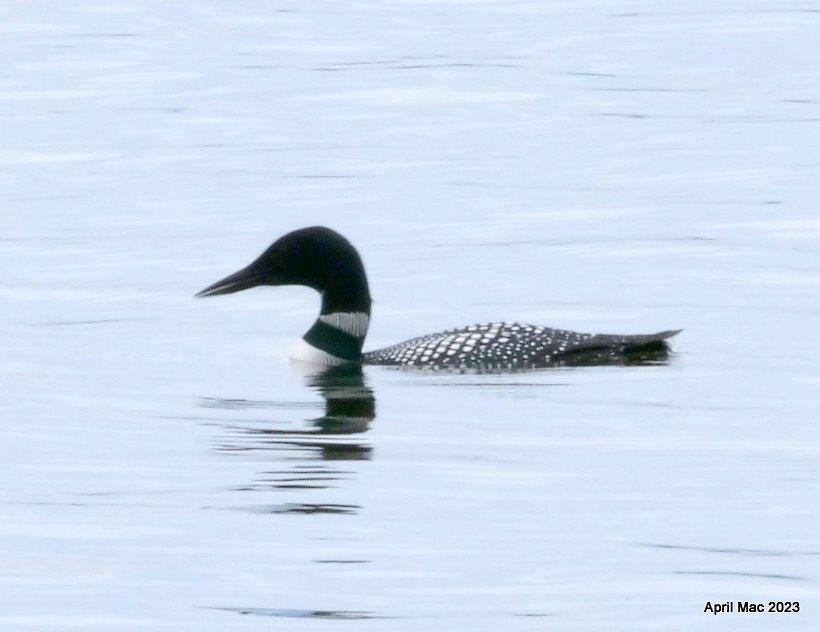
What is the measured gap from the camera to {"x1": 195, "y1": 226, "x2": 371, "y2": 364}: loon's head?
1003cm

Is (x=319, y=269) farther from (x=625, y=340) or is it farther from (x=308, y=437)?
(x=308, y=437)

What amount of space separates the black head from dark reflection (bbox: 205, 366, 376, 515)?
328 millimetres

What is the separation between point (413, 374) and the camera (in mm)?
9727

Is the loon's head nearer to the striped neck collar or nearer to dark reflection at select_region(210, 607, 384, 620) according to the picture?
the striped neck collar

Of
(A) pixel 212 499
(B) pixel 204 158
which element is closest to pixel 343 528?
(A) pixel 212 499

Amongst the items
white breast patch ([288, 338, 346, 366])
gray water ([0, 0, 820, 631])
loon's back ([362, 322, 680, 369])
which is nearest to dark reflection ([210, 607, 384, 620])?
gray water ([0, 0, 820, 631])

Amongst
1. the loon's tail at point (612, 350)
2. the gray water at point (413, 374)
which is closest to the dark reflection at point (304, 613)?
the gray water at point (413, 374)

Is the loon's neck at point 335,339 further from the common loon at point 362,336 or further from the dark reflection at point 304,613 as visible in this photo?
the dark reflection at point 304,613

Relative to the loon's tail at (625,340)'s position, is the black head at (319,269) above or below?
above

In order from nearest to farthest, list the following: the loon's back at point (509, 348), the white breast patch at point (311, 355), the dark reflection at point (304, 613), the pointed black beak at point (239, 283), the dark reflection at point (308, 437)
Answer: the dark reflection at point (304, 613), the dark reflection at point (308, 437), the loon's back at point (509, 348), the white breast patch at point (311, 355), the pointed black beak at point (239, 283)

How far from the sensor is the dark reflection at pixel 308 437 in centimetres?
734

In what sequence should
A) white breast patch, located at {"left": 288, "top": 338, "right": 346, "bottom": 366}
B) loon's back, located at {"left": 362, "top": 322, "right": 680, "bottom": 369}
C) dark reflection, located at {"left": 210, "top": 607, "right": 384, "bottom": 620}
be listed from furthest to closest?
white breast patch, located at {"left": 288, "top": 338, "right": 346, "bottom": 366} < loon's back, located at {"left": 362, "top": 322, "right": 680, "bottom": 369} < dark reflection, located at {"left": 210, "top": 607, "right": 384, "bottom": 620}

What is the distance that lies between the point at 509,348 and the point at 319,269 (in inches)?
37.0

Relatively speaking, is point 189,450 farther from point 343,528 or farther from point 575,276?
point 575,276
